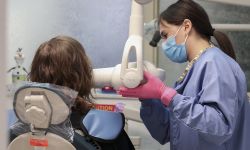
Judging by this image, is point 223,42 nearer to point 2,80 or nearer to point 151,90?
point 151,90

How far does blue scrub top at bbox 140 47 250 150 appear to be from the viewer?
3.34 ft

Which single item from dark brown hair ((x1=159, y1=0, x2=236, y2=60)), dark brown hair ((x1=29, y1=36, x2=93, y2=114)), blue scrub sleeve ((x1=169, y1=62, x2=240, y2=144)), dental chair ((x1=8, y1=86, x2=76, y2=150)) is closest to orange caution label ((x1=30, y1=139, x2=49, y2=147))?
dental chair ((x1=8, y1=86, x2=76, y2=150))

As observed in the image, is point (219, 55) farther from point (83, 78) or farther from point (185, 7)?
point (83, 78)

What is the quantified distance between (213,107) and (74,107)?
0.43 m

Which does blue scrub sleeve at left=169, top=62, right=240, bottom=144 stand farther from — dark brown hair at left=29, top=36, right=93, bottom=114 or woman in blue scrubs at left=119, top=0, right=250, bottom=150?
dark brown hair at left=29, top=36, right=93, bottom=114

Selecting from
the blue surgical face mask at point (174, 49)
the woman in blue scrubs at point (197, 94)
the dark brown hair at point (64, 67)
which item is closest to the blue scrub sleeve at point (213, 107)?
the woman in blue scrubs at point (197, 94)

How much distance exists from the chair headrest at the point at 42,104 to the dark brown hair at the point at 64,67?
0.23 meters

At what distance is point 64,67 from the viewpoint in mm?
1128

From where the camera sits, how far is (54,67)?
3.71 ft

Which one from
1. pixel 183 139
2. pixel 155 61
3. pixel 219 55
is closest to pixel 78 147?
pixel 183 139

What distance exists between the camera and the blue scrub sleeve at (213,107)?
39.6 inches

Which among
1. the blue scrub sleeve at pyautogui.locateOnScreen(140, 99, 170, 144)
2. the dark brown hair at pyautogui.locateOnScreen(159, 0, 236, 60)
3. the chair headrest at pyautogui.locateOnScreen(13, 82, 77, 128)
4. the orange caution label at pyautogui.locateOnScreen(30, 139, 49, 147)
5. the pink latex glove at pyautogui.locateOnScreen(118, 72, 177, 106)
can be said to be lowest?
the blue scrub sleeve at pyautogui.locateOnScreen(140, 99, 170, 144)

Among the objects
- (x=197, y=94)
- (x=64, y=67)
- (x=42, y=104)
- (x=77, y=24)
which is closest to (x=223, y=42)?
(x=197, y=94)

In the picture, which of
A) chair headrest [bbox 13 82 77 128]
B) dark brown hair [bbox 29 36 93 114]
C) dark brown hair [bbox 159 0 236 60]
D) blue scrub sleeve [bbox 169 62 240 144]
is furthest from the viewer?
dark brown hair [bbox 159 0 236 60]
